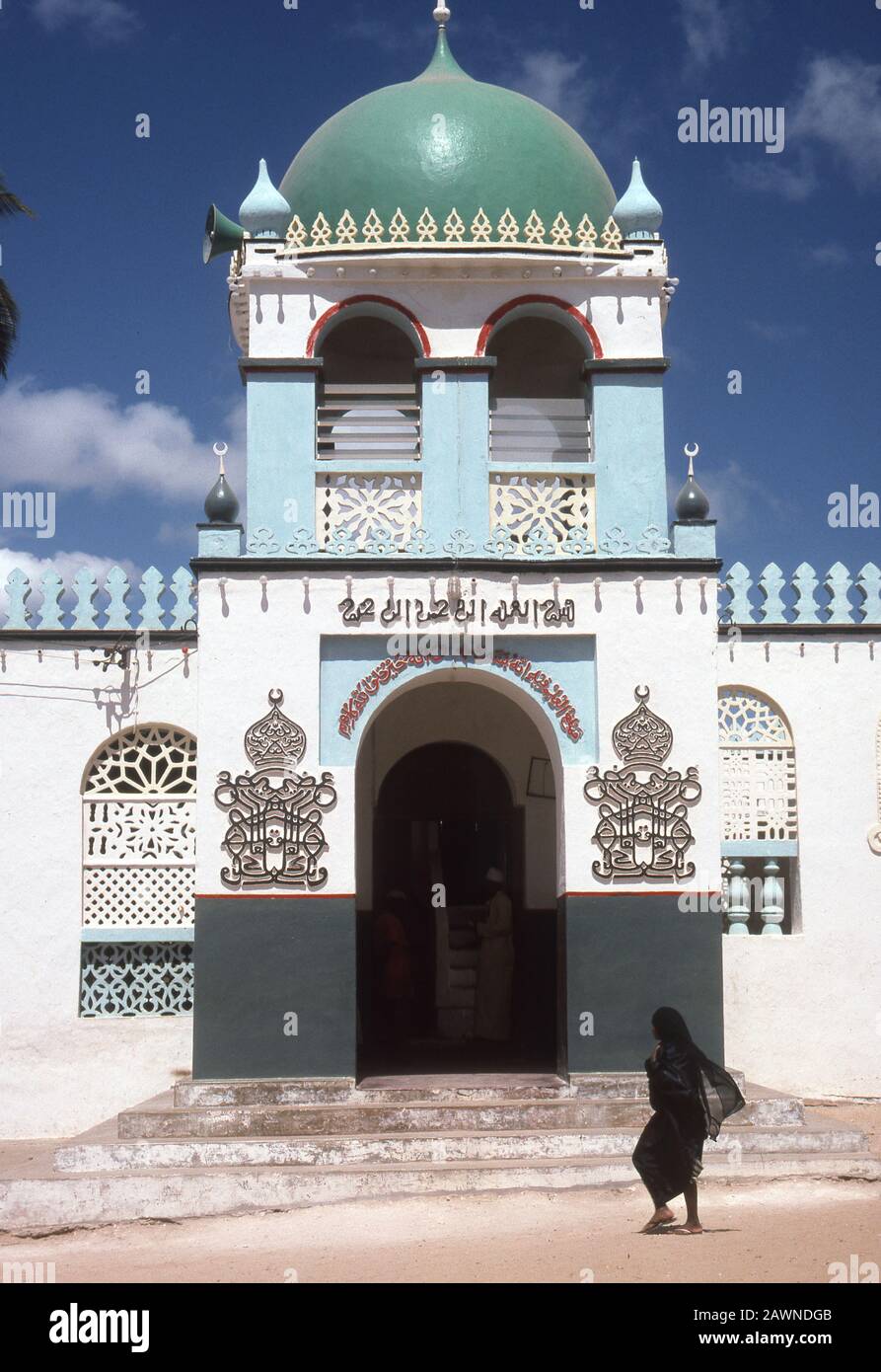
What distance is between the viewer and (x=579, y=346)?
41.9 feet

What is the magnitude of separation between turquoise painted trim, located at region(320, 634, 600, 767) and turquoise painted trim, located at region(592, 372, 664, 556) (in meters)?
0.89

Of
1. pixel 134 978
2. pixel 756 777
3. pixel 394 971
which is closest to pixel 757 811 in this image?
pixel 756 777

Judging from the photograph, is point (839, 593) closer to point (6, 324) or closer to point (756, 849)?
point (756, 849)

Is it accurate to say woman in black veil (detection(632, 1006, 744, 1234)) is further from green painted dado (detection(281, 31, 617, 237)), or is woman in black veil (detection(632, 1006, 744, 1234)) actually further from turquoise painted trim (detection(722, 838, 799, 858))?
green painted dado (detection(281, 31, 617, 237))

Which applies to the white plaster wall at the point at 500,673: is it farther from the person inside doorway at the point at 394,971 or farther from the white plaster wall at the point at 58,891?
the white plaster wall at the point at 58,891

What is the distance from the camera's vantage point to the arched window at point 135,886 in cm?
1273

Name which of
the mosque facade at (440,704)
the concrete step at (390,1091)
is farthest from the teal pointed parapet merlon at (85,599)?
the concrete step at (390,1091)

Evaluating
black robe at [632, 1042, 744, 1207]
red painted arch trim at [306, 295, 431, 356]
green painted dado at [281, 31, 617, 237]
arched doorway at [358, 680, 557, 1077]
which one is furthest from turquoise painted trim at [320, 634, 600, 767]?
green painted dado at [281, 31, 617, 237]

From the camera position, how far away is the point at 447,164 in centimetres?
1155

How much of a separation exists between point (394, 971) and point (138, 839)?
91.6 inches

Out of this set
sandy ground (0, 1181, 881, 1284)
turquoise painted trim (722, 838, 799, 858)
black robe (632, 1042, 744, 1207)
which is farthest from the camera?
turquoise painted trim (722, 838, 799, 858)

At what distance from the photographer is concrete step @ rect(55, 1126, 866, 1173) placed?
9844 mm

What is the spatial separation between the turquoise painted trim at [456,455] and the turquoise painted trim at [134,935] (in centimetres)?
395

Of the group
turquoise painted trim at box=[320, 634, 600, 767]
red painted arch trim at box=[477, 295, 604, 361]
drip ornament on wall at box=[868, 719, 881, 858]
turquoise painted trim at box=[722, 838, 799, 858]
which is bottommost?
turquoise painted trim at box=[722, 838, 799, 858]
